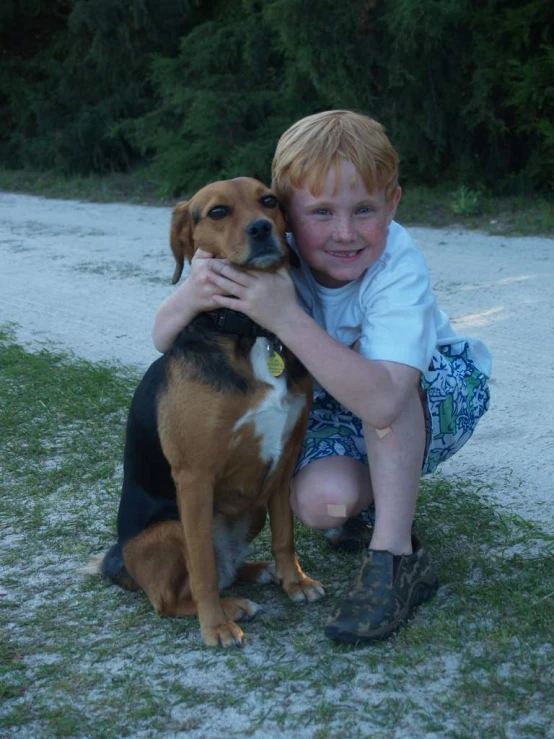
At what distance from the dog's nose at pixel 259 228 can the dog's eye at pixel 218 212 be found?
12 cm

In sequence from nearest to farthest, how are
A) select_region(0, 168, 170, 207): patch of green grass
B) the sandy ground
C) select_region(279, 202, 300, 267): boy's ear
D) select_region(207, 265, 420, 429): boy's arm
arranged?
select_region(207, 265, 420, 429): boy's arm, select_region(279, 202, 300, 267): boy's ear, the sandy ground, select_region(0, 168, 170, 207): patch of green grass

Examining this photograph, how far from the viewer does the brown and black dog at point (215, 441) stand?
2.79m

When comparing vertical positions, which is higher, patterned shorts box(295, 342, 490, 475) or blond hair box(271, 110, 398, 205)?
blond hair box(271, 110, 398, 205)

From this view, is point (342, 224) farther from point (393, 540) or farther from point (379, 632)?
point (379, 632)

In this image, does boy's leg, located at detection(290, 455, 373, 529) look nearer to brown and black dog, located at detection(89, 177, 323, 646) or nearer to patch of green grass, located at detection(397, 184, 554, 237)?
brown and black dog, located at detection(89, 177, 323, 646)

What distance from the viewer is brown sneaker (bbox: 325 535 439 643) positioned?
8.95 feet

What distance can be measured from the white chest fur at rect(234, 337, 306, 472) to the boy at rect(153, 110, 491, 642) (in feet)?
0.42

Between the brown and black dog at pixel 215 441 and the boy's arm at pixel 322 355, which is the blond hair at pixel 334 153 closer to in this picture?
the brown and black dog at pixel 215 441

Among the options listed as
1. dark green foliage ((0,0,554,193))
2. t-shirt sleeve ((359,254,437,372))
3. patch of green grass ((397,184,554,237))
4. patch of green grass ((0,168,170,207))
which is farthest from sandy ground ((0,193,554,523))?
patch of green grass ((0,168,170,207))

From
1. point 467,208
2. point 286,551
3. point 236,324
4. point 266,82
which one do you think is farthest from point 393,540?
point 266,82

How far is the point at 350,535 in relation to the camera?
3416 mm

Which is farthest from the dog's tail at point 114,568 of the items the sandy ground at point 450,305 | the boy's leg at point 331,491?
the sandy ground at point 450,305

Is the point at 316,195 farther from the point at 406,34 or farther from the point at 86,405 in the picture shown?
the point at 406,34

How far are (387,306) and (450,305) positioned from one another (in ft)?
11.7
